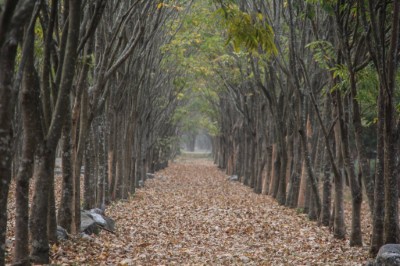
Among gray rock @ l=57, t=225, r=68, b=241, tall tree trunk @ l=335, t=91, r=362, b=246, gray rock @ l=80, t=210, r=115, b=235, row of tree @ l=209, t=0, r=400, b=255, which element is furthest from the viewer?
gray rock @ l=80, t=210, r=115, b=235

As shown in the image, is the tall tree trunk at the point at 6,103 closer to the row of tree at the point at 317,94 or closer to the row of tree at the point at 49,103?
the row of tree at the point at 49,103

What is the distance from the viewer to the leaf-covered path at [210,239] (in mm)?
9180

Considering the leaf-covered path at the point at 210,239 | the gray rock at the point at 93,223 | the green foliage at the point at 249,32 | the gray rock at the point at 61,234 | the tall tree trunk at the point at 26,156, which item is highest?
the green foliage at the point at 249,32

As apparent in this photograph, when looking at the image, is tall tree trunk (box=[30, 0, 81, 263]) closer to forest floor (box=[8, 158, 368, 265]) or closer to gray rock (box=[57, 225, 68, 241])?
forest floor (box=[8, 158, 368, 265])

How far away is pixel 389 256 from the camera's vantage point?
7.39m

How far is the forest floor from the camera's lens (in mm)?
9138

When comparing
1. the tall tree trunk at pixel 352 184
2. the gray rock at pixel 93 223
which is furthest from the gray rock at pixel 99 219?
the tall tree trunk at pixel 352 184

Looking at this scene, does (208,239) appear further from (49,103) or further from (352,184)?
(49,103)

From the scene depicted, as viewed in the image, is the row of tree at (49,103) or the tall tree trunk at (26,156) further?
the tall tree trunk at (26,156)

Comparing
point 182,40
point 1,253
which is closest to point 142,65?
point 182,40

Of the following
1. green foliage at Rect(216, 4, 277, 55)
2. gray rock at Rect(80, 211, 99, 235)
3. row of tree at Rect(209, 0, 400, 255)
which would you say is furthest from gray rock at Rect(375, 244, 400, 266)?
gray rock at Rect(80, 211, 99, 235)

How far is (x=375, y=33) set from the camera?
8.15 metres

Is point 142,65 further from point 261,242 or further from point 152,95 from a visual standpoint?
point 261,242

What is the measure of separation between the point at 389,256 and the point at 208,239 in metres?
5.27
